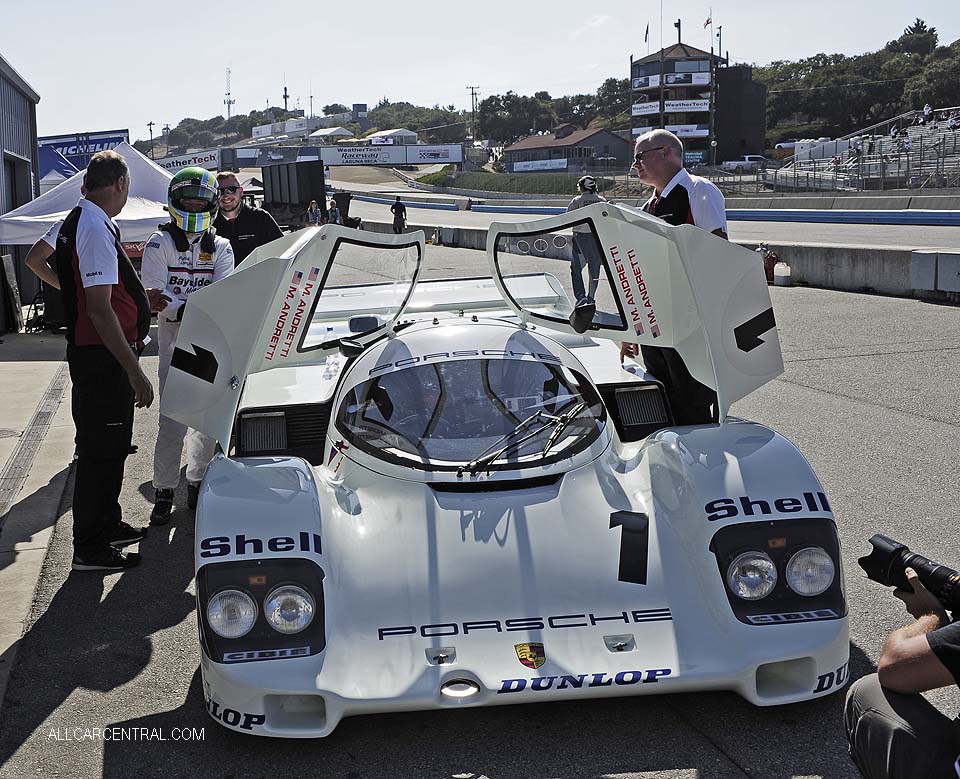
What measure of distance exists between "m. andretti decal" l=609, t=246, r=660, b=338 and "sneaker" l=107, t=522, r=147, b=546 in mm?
2968

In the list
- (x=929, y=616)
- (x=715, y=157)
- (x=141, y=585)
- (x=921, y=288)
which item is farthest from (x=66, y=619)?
(x=715, y=157)

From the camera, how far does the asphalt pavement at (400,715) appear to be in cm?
341

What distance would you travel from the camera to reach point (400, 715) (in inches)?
147

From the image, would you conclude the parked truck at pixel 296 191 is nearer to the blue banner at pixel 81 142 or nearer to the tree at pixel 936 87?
the blue banner at pixel 81 142

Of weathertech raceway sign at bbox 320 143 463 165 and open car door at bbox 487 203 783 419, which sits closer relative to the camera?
open car door at bbox 487 203 783 419

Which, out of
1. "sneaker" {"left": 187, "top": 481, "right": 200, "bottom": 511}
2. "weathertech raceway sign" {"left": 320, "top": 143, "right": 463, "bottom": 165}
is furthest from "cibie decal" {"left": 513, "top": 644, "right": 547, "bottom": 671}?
"weathertech raceway sign" {"left": 320, "top": 143, "right": 463, "bottom": 165}

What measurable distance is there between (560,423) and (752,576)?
3.86ft

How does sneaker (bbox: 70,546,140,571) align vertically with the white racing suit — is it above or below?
below

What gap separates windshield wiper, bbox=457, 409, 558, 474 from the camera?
4320 millimetres

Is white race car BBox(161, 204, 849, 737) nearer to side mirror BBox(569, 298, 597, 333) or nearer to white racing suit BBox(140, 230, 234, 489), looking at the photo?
side mirror BBox(569, 298, 597, 333)

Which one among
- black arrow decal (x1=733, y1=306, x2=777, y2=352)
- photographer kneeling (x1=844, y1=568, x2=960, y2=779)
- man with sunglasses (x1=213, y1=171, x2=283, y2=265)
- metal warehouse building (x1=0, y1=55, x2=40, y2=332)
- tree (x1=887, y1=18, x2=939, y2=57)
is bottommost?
photographer kneeling (x1=844, y1=568, x2=960, y2=779)

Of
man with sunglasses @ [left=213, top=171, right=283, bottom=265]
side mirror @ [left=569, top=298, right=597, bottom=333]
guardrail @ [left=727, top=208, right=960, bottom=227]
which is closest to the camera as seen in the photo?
side mirror @ [left=569, top=298, right=597, bottom=333]

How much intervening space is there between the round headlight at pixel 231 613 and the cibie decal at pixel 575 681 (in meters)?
0.93

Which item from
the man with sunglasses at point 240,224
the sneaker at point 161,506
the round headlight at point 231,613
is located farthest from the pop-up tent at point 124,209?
the round headlight at point 231,613
